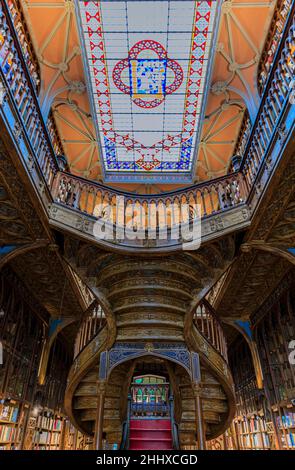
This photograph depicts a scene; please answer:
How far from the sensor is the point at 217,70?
665 centimetres

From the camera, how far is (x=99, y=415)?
4.98 metres

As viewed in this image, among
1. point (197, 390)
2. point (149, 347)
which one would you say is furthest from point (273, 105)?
point (197, 390)

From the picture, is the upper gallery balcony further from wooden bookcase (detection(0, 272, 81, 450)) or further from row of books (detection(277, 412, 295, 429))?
row of books (detection(277, 412, 295, 429))

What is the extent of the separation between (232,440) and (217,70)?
32.4 ft

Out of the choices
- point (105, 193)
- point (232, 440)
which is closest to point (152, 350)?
point (105, 193)

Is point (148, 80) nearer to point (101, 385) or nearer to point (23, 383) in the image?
point (101, 385)

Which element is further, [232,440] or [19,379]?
[232,440]

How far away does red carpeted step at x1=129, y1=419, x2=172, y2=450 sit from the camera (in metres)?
7.20

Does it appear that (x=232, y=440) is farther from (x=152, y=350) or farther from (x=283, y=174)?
(x=283, y=174)

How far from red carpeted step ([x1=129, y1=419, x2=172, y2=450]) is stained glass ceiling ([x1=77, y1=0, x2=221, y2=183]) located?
21.7 ft

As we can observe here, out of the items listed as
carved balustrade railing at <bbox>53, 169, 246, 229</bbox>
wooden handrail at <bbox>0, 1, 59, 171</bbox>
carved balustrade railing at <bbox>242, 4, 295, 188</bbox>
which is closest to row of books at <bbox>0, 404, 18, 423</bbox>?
carved balustrade railing at <bbox>53, 169, 246, 229</bbox>

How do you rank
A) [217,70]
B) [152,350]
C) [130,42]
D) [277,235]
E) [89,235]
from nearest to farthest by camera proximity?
1. [89,235]
2. [277,235]
3. [152,350]
4. [130,42]
5. [217,70]

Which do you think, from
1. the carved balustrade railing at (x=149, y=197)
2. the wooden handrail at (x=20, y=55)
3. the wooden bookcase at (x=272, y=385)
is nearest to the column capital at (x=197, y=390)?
the wooden bookcase at (x=272, y=385)
